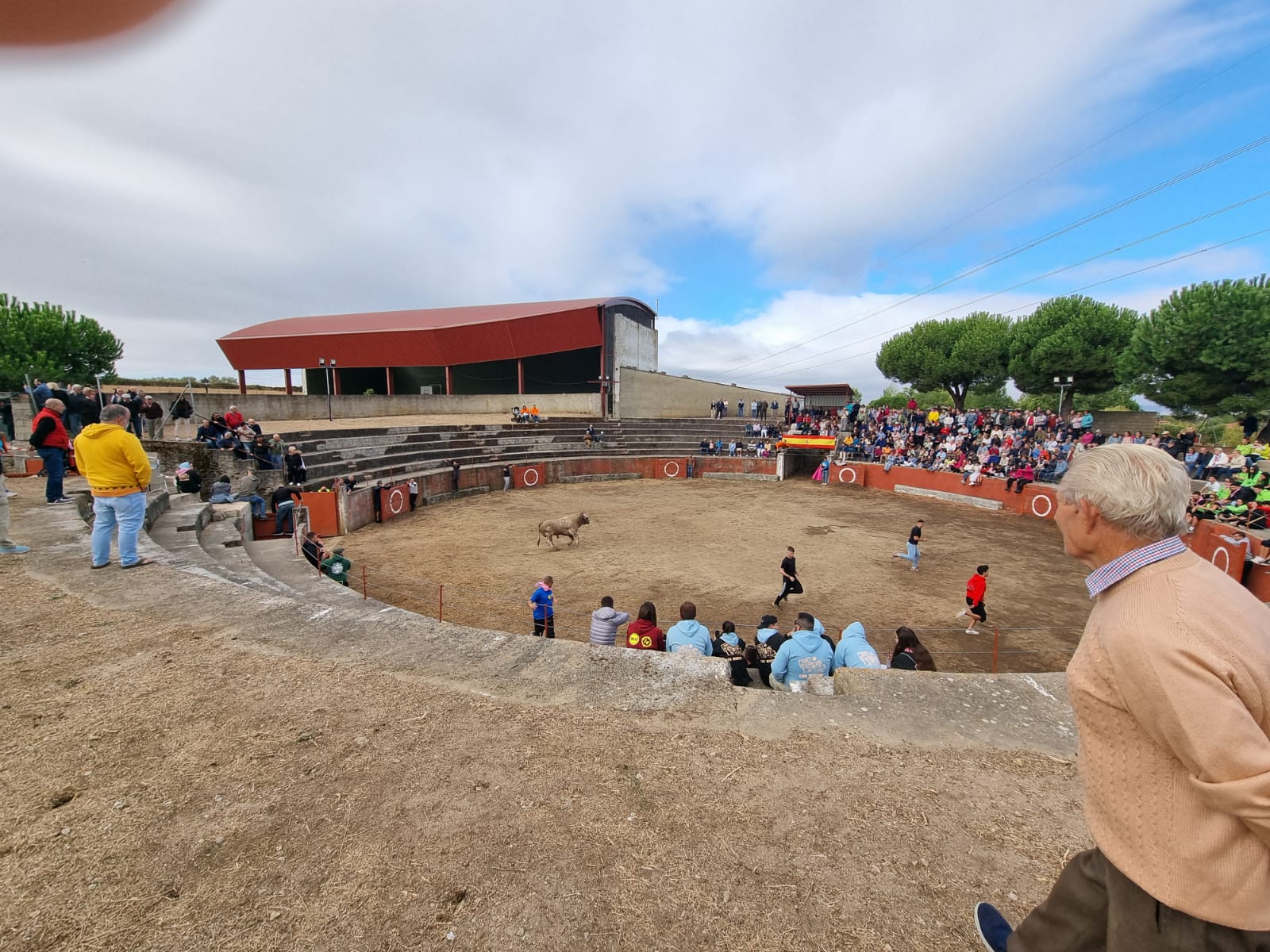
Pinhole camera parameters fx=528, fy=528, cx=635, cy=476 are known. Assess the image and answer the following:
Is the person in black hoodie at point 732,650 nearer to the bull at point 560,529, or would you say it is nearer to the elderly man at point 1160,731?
the elderly man at point 1160,731

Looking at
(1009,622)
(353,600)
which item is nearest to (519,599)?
(353,600)

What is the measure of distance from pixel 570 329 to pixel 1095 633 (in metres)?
36.8

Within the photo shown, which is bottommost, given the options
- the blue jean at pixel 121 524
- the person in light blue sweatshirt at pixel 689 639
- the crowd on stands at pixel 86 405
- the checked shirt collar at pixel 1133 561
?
the person in light blue sweatshirt at pixel 689 639

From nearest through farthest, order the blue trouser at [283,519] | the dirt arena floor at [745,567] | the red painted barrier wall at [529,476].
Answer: the dirt arena floor at [745,567], the blue trouser at [283,519], the red painted barrier wall at [529,476]

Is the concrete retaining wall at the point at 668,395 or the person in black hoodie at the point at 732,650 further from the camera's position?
the concrete retaining wall at the point at 668,395

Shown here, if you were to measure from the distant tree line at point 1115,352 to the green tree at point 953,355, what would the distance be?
8 centimetres

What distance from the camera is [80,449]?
4992 mm

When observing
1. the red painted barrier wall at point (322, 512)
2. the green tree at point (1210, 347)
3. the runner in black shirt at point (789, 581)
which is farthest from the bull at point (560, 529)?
the green tree at point (1210, 347)

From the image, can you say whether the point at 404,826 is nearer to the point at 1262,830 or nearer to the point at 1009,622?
the point at 1262,830

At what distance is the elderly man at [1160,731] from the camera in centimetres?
119

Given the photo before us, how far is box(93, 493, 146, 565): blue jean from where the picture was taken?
5242 millimetres

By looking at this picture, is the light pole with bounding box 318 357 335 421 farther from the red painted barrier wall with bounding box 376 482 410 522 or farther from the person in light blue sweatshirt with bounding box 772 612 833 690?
the person in light blue sweatshirt with bounding box 772 612 833 690

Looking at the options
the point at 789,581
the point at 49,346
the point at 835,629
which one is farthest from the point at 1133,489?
the point at 49,346

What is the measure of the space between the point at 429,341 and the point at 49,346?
29011 millimetres
